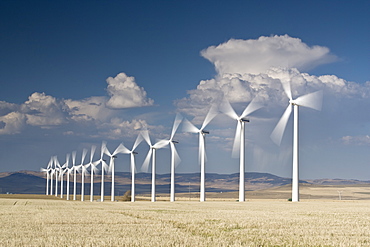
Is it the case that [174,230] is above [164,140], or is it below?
below

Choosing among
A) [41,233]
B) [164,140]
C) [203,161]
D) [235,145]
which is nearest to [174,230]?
[41,233]

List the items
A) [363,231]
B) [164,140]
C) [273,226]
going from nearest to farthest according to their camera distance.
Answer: [363,231], [273,226], [164,140]

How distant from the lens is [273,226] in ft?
115

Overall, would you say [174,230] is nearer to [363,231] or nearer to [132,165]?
[363,231]

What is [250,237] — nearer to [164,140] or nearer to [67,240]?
[67,240]

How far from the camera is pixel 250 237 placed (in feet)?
92.7

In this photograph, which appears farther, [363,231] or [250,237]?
[363,231]

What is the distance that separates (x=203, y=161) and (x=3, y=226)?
6578 cm

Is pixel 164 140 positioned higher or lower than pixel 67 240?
higher

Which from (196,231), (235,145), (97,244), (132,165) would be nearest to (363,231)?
(196,231)

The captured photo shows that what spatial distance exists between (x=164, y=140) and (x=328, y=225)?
3608 inches

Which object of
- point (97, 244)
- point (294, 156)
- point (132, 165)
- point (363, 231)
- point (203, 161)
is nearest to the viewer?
point (97, 244)

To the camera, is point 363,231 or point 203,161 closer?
point 363,231

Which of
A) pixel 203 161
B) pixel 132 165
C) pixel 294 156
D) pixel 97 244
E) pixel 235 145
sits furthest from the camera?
pixel 132 165
